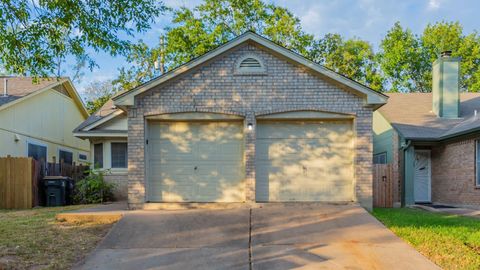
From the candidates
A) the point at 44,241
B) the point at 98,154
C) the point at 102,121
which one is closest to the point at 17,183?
the point at 98,154

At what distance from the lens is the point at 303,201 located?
1135 centimetres

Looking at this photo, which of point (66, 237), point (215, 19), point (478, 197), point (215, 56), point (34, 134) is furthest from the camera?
point (215, 19)

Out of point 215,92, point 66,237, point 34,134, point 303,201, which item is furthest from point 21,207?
point 303,201

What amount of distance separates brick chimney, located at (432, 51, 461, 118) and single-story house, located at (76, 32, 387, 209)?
761 cm

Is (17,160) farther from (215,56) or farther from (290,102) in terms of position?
(290,102)

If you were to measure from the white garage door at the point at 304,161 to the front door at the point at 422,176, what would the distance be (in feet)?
21.2

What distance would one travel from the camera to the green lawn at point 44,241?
6.92 metres

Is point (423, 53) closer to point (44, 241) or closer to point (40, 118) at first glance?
point (40, 118)

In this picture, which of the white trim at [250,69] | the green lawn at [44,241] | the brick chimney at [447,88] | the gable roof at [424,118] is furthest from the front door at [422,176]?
the green lawn at [44,241]

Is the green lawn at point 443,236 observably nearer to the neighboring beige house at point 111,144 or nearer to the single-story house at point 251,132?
the single-story house at point 251,132

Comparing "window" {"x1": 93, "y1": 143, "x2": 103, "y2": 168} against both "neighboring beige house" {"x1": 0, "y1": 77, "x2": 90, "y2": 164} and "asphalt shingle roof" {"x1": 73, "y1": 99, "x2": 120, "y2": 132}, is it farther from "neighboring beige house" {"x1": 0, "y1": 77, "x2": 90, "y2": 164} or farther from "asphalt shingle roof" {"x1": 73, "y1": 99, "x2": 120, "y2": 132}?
"neighboring beige house" {"x1": 0, "y1": 77, "x2": 90, "y2": 164}

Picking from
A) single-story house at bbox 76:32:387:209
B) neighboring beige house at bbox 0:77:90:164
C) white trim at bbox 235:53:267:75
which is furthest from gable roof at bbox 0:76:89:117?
white trim at bbox 235:53:267:75

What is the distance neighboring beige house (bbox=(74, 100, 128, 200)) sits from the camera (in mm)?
16375

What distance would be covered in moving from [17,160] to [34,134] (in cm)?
448
